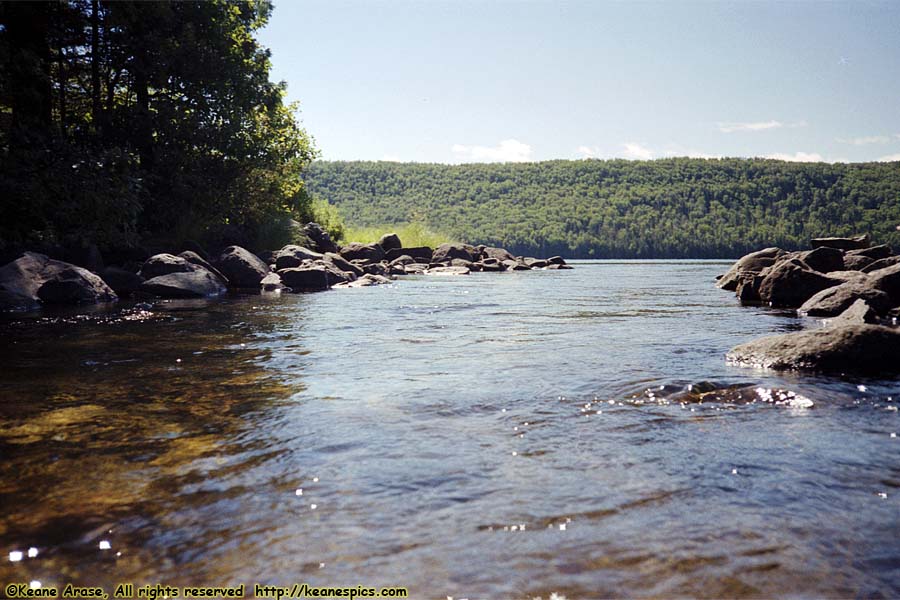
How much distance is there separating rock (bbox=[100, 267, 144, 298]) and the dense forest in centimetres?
133

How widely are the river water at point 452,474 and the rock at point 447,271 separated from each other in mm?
22531

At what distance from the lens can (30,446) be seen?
3967mm

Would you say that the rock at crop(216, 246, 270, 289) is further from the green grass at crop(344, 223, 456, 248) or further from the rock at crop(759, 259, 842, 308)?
the green grass at crop(344, 223, 456, 248)

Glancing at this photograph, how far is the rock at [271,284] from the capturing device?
725 inches

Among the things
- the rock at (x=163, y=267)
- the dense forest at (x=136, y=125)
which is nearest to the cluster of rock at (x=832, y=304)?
the rock at (x=163, y=267)

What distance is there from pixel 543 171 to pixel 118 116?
91.1 meters

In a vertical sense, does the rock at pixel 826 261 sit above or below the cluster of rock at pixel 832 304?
above

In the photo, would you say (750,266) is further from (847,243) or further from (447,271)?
(447,271)

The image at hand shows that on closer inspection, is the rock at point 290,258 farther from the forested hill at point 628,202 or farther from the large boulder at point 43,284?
the forested hill at point 628,202

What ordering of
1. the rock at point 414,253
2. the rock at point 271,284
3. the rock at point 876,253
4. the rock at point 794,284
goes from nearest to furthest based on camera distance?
the rock at point 794,284 < the rock at point 876,253 < the rock at point 271,284 < the rock at point 414,253

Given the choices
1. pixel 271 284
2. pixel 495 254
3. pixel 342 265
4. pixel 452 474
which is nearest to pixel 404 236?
pixel 495 254

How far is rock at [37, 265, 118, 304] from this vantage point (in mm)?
13445

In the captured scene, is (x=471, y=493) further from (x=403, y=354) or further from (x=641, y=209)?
(x=641, y=209)

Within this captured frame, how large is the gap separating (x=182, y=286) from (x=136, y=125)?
740 centimetres
